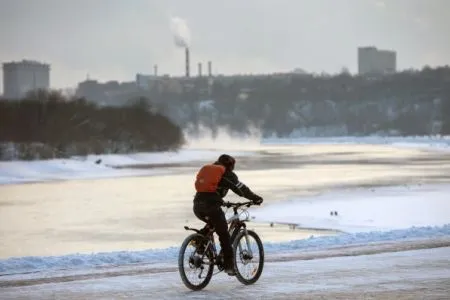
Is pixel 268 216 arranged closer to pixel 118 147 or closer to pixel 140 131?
pixel 118 147

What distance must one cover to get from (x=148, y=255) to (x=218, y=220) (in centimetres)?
554

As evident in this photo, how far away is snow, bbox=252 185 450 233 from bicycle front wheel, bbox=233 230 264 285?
14687 millimetres

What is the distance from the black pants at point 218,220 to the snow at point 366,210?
1531 centimetres

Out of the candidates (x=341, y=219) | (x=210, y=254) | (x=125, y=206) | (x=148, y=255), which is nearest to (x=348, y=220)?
(x=341, y=219)

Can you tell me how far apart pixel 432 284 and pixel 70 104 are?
102836mm

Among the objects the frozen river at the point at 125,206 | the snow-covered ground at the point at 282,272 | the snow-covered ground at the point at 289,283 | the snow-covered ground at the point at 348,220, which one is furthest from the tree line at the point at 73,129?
the snow-covered ground at the point at 289,283

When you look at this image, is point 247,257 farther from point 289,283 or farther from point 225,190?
point 225,190

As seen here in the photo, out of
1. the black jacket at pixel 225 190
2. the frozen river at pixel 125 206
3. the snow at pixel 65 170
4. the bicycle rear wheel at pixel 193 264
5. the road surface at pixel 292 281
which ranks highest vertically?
the black jacket at pixel 225 190

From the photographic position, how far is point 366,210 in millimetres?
36594

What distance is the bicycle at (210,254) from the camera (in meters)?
14.1

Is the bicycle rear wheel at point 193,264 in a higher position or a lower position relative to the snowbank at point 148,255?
higher

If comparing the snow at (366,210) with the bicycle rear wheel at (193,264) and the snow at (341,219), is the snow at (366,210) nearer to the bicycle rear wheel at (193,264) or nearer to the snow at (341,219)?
the snow at (341,219)

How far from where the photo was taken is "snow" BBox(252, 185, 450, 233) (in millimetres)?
31266

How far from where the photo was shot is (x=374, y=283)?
14.5m
